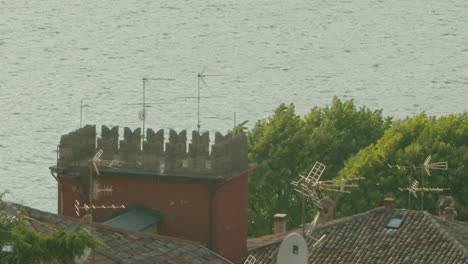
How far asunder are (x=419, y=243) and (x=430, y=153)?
23.7 m

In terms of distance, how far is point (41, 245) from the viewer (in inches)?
1054

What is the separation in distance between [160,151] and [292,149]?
3605cm

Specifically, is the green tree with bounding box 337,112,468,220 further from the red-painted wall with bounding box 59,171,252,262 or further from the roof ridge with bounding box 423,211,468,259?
the red-painted wall with bounding box 59,171,252,262

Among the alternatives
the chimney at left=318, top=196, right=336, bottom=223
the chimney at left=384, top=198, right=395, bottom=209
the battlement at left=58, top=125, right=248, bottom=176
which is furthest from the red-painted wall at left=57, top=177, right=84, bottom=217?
the chimney at left=318, top=196, right=336, bottom=223

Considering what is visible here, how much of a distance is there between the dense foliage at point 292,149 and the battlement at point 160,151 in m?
31.2

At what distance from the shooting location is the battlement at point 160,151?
174ft

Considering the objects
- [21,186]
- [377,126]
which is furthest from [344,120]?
[21,186]

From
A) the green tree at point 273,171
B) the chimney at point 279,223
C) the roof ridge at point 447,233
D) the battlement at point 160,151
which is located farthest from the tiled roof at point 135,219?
the green tree at point 273,171

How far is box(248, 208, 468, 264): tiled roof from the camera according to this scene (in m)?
56.6

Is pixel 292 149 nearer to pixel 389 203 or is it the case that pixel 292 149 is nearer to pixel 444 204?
pixel 444 204

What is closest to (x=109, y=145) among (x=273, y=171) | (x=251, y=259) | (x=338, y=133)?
(x=251, y=259)

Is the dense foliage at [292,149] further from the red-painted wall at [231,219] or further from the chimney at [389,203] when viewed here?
the red-painted wall at [231,219]

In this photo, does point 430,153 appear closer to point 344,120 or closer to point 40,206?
point 344,120

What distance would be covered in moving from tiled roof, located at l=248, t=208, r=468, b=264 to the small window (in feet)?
0.39
